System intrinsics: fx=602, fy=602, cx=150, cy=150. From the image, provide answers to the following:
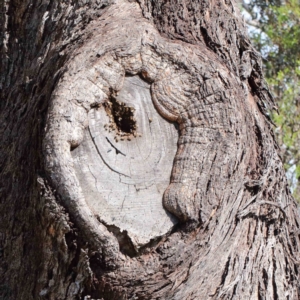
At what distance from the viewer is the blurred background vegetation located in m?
6.09

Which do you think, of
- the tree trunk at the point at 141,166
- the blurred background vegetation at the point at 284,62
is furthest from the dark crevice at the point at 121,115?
the blurred background vegetation at the point at 284,62

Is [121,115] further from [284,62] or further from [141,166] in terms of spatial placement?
[284,62]

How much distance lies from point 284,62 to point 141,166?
555 centimetres

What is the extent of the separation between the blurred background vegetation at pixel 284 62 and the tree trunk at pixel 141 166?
3519mm

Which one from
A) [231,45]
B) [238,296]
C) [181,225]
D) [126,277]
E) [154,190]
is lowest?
[238,296]

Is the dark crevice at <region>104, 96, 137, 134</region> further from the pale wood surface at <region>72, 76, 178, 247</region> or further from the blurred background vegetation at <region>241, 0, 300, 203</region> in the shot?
the blurred background vegetation at <region>241, 0, 300, 203</region>

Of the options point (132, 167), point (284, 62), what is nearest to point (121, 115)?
point (132, 167)

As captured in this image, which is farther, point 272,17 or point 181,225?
point 272,17

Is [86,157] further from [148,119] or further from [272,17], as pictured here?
[272,17]

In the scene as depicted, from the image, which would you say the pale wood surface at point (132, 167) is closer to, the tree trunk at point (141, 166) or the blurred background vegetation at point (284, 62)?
the tree trunk at point (141, 166)

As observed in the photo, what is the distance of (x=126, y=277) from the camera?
6.25ft

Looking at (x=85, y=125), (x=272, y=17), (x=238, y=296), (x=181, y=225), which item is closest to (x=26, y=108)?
(x=85, y=125)

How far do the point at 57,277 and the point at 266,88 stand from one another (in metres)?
1.13

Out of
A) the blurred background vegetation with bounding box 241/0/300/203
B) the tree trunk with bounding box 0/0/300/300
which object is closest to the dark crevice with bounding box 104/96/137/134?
the tree trunk with bounding box 0/0/300/300
